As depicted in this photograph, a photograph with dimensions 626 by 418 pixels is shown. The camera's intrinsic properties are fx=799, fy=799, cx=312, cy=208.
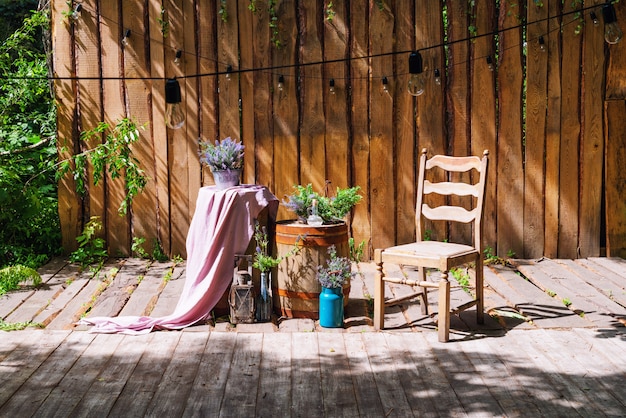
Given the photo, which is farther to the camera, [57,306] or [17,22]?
[17,22]

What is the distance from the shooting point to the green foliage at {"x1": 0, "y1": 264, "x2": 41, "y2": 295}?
237 inches

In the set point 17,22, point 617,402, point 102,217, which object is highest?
point 17,22

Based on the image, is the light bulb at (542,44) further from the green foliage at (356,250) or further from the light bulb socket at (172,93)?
the light bulb socket at (172,93)

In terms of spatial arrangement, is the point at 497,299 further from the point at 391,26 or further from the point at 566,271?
the point at 391,26

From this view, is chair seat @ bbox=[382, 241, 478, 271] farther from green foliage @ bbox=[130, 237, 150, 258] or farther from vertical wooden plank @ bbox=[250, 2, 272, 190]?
green foliage @ bbox=[130, 237, 150, 258]

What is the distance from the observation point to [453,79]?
688 cm

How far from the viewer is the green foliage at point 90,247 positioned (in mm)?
6875

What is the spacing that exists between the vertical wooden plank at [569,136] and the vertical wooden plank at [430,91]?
104 cm

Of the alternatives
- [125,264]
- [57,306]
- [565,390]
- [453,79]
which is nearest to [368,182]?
[453,79]

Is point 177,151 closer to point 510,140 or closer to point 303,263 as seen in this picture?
point 303,263

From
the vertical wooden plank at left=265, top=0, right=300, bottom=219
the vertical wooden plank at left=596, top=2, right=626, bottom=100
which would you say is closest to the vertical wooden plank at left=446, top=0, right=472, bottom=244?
the vertical wooden plank at left=596, top=2, right=626, bottom=100

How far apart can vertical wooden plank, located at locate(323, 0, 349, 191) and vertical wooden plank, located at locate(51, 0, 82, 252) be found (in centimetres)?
220

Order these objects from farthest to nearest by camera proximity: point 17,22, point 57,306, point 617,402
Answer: point 17,22 → point 57,306 → point 617,402

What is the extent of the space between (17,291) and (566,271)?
14.2 feet
